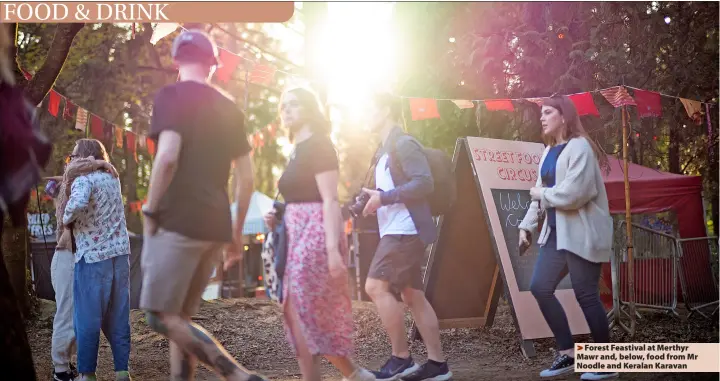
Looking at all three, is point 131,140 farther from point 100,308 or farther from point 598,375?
point 598,375

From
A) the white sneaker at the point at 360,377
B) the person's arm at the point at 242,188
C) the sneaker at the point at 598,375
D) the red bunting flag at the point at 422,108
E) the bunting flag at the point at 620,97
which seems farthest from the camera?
the red bunting flag at the point at 422,108

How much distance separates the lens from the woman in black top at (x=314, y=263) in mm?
4484

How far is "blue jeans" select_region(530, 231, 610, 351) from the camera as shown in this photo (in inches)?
211

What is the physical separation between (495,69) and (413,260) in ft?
18.0

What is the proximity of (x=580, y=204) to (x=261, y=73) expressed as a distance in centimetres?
370

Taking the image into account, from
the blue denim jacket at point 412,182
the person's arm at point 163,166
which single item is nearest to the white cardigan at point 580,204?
the blue denim jacket at point 412,182

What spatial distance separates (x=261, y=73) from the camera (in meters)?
8.08

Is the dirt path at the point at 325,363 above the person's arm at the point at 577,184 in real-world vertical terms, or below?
below

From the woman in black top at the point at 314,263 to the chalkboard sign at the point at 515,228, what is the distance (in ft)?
9.04

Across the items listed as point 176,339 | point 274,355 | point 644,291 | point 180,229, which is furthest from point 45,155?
point 644,291

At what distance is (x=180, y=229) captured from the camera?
3.98m

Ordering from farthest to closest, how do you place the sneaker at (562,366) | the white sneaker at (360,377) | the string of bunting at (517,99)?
1. the string of bunting at (517,99)
2. the sneaker at (562,366)
3. the white sneaker at (360,377)

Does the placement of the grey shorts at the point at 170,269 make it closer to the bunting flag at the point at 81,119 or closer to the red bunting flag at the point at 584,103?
the red bunting flag at the point at 584,103

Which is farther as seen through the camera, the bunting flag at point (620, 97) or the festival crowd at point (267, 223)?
the bunting flag at point (620, 97)
